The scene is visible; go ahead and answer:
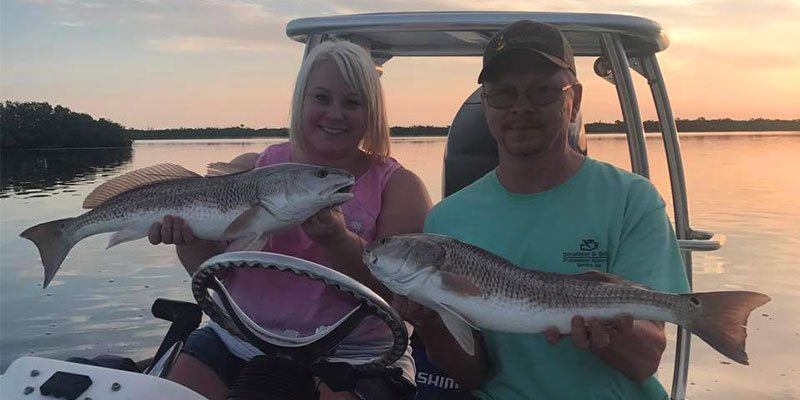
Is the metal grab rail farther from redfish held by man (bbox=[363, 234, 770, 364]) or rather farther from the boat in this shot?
redfish held by man (bbox=[363, 234, 770, 364])

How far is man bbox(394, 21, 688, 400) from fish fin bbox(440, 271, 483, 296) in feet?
0.82

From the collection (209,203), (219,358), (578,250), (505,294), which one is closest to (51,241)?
(209,203)

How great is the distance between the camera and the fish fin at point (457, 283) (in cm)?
281

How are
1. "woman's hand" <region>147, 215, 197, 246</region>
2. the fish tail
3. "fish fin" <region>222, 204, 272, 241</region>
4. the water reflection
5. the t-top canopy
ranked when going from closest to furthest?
the fish tail → "fish fin" <region>222, 204, 272, 241</region> → "woman's hand" <region>147, 215, 197, 246</region> → the t-top canopy → the water reflection

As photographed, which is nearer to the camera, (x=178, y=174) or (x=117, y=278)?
(x=178, y=174)

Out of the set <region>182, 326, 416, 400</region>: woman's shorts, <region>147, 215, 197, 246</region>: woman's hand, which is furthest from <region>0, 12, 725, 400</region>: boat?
<region>147, 215, 197, 246</region>: woman's hand

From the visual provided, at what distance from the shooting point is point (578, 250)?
316cm

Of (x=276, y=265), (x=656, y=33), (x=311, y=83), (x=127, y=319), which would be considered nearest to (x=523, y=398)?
(x=276, y=265)

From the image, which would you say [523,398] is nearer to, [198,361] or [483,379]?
[483,379]

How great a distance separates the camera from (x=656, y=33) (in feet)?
15.2

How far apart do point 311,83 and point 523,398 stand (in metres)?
1.91

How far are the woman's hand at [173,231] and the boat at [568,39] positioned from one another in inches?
56.3

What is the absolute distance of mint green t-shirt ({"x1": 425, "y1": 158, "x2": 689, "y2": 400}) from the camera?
10.1 feet

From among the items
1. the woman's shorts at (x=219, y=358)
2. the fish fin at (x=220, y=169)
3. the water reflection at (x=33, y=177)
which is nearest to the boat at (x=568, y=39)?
the woman's shorts at (x=219, y=358)
